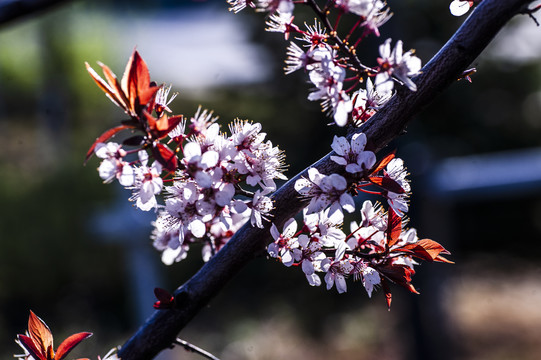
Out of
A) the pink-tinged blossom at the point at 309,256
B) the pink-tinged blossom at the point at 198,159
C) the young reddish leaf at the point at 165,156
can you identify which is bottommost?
the pink-tinged blossom at the point at 309,256

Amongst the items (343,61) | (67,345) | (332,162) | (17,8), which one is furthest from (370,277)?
(17,8)

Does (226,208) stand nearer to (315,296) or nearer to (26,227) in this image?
(315,296)

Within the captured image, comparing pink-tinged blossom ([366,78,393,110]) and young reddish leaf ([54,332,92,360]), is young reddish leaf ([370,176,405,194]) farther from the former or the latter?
young reddish leaf ([54,332,92,360])

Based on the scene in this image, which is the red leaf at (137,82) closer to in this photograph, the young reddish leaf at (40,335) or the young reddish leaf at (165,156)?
the young reddish leaf at (165,156)

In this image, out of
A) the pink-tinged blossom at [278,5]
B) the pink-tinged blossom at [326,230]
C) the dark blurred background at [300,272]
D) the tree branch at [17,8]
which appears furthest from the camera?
the dark blurred background at [300,272]

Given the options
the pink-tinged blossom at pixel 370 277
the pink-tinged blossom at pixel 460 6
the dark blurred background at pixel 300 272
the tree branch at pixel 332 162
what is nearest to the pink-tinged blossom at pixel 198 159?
the tree branch at pixel 332 162

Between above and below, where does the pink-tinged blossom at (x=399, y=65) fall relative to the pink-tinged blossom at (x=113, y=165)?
below

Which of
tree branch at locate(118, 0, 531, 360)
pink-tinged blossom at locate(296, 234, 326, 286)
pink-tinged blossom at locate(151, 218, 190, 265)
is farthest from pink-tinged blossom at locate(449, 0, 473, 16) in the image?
pink-tinged blossom at locate(151, 218, 190, 265)
